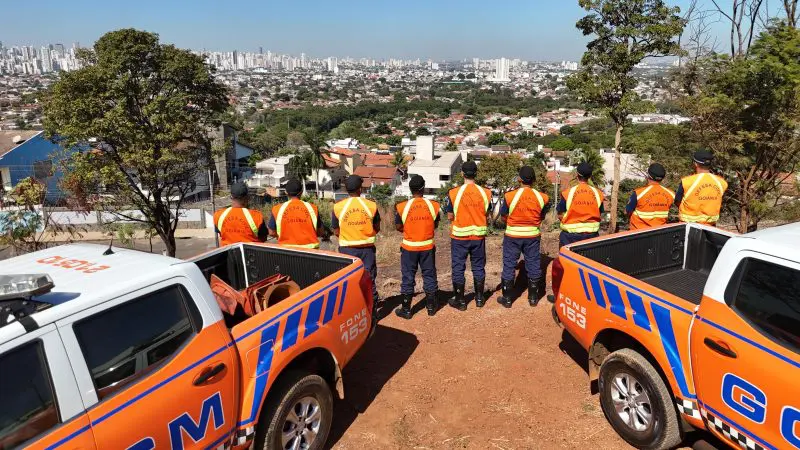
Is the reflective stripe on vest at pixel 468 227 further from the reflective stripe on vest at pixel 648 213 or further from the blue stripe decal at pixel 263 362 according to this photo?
the blue stripe decal at pixel 263 362

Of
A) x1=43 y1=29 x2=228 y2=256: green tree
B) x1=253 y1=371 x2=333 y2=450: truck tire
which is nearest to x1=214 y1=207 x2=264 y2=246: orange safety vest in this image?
x1=253 y1=371 x2=333 y2=450: truck tire

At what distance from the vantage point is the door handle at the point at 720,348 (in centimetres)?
317

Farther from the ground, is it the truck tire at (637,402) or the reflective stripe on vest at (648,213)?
the reflective stripe on vest at (648,213)

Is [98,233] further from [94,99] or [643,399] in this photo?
[643,399]

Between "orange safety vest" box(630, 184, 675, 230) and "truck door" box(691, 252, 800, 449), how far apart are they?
3.32 m

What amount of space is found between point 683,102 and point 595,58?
4.31 meters

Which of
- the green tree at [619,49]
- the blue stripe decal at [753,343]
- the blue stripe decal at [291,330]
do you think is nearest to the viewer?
the blue stripe decal at [753,343]

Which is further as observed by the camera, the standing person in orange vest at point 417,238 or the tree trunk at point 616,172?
the tree trunk at point 616,172

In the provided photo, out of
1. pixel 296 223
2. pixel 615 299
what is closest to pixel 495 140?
pixel 296 223

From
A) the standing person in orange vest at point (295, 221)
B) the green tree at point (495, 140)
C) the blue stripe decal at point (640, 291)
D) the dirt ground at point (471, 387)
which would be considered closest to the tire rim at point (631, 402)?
the dirt ground at point (471, 387)

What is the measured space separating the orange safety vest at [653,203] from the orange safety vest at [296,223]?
3809mm

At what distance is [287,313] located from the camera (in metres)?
3.75

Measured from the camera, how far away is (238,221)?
19.4 ft

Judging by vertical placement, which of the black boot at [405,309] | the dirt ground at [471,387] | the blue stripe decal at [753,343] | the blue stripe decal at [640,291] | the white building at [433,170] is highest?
the blue stripe decal at [640,291]
